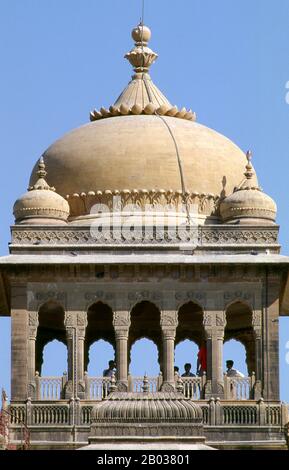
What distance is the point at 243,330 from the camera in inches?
2702

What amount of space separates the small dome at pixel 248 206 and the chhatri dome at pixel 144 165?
2.29ft

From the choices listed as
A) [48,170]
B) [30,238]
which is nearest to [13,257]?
[30,238]

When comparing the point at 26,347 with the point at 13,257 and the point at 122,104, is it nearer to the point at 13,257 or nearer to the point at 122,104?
the point at 13,257

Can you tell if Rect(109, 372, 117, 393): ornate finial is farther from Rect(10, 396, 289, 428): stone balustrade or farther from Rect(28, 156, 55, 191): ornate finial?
Rect(28, 156, 55, 191): ornate finial

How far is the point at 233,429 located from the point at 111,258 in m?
5.75

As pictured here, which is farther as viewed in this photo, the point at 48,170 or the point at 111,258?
the point at 48,170

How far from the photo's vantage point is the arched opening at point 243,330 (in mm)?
67188

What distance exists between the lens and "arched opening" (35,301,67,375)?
220ft

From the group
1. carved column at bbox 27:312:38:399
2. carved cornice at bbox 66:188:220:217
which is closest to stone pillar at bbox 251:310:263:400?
carved cornice at bbox 66:188:220:217

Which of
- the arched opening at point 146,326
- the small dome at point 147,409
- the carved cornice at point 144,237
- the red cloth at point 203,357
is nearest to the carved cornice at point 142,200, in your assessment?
the carved cornice at point 144,237

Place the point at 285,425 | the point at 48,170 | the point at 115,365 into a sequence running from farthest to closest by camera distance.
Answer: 1. the point at 48,170
2. the point at 115,365
3. the point at 285,425

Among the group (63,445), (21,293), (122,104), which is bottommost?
(63,445)

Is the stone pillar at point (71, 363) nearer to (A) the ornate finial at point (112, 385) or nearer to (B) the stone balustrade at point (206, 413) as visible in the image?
(B) the stone balustrade at point (206, 413)

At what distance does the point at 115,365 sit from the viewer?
64.2 m
